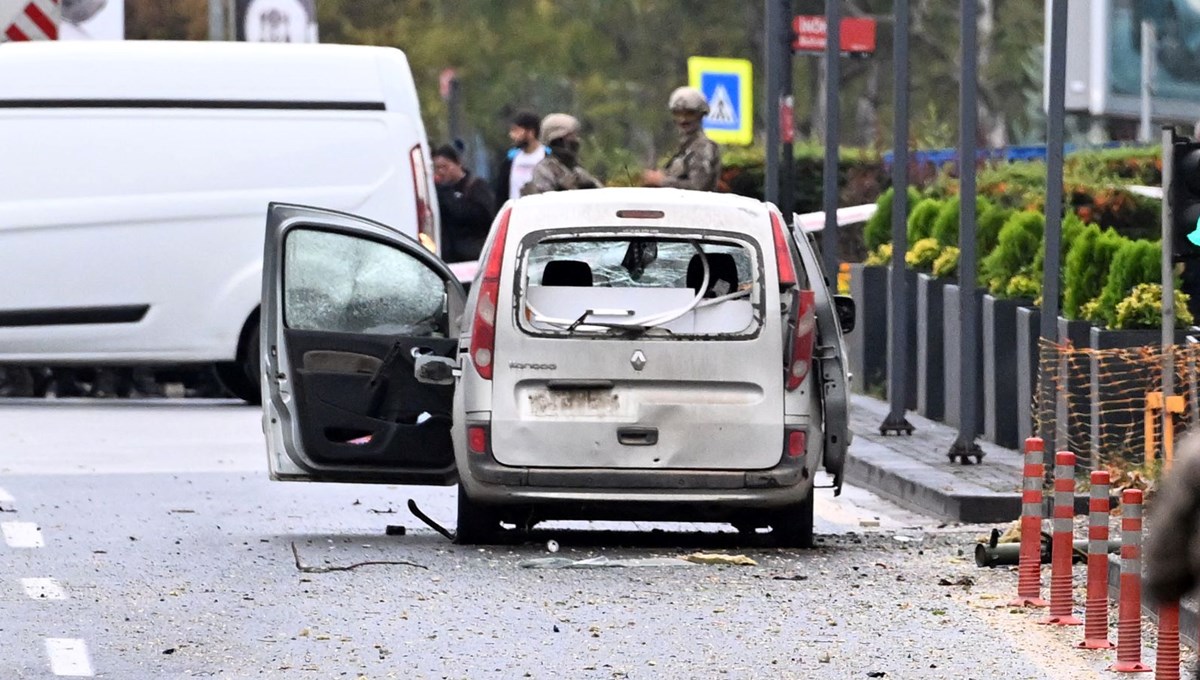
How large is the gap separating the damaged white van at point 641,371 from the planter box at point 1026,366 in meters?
3.92

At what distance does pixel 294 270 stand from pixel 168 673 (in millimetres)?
4512

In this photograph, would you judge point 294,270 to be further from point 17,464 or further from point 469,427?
point 17,464

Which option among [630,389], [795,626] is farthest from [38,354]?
[795,626]

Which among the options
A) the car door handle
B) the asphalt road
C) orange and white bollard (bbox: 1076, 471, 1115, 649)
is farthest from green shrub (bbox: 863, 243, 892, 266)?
orange and white bollard (bbox: 1076, 471, 1115, 649)

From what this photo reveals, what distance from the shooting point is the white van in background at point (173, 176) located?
68.1ft

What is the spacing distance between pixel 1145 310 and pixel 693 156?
382 centimetres

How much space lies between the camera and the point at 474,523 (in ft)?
42.3

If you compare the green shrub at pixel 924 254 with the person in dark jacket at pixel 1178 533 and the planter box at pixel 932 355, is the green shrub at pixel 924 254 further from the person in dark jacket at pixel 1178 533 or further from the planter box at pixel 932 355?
the person in dark jacket at pixel 1178 533

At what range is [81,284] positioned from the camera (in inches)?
828

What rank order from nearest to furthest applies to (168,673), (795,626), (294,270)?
(168,673) → (795,626) → (294,270)

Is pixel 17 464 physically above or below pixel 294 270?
below

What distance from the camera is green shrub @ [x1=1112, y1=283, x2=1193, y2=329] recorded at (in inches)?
621

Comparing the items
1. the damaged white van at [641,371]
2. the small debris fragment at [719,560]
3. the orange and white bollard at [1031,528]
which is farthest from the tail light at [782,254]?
the orange and white bollard at [1031,528]

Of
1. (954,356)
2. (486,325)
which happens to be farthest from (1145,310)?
(486,325)
